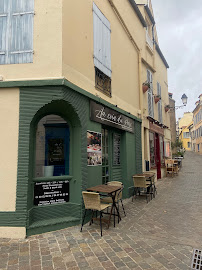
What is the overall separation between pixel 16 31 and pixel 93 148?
3.69m

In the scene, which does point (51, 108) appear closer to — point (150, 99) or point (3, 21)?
point (3, 21)

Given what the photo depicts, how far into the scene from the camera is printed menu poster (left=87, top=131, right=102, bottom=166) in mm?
5622

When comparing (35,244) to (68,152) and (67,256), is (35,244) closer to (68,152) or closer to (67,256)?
(67,256)

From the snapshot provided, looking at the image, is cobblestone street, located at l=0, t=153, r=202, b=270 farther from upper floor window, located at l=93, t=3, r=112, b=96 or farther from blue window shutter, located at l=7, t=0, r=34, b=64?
upper floor window, located at l=93, t=3, r=112, b=96

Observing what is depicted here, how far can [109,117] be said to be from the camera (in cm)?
681

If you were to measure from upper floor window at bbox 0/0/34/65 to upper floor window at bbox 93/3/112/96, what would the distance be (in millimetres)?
2138

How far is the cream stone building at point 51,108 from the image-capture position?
4.47m

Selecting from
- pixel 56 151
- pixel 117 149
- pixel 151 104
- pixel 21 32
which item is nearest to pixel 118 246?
pixel 56 151

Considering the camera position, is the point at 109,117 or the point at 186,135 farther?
the point at 186,135

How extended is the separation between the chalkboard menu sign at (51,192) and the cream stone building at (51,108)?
0.08ft

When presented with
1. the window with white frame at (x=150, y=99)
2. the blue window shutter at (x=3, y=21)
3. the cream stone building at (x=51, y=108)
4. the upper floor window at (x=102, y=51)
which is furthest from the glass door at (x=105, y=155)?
the window with white frame at (x=150, y=99)

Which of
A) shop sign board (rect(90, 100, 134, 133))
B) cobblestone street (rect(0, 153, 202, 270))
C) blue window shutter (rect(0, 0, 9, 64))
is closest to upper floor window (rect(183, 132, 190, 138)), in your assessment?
shop sign board (rect(90, 100, 134, 133))

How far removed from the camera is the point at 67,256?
11.5 ft

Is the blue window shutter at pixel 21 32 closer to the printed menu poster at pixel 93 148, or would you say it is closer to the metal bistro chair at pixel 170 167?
the printed menu poster at pixel 93 148
